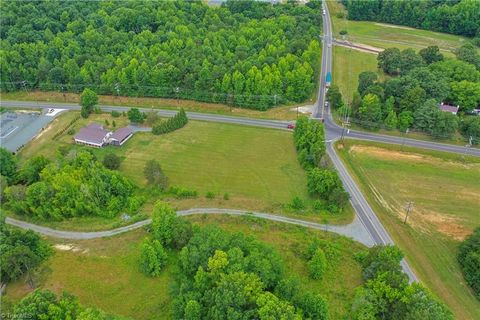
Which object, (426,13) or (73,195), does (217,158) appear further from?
(426,13)

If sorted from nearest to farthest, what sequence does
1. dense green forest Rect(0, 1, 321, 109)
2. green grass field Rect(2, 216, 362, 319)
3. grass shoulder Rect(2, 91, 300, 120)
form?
1. green grass field Rect(2, 216, 362, 319)
2. grass shoulder Rect(2, 91, 300, 120)
3. dense green forest Rect(0, 1, 321, 109)

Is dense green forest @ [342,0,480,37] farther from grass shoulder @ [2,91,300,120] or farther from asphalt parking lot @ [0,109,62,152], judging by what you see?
asphalt parking lot @ [0,109,62,152]

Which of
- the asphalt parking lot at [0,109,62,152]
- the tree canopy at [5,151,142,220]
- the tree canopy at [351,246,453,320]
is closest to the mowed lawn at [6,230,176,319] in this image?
the tree canopy at [5,151,142,220]

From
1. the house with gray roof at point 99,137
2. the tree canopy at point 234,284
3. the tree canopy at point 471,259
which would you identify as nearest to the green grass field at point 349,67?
the tree canopy at point 471,259

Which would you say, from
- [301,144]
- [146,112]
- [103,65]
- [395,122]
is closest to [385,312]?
[301,144]

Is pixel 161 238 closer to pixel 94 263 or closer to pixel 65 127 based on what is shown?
pixel 94 263

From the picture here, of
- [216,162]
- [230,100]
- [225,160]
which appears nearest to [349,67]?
[230,100]
